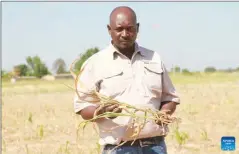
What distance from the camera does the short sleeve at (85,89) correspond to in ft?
9.43

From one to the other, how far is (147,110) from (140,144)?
0.76ft

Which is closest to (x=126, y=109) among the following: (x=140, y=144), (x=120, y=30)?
(x=140, y=144)

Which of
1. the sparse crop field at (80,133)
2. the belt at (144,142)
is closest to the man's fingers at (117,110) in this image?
the belt at (144,142)

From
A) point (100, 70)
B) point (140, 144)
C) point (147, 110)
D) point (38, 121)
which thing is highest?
point (100, 70)

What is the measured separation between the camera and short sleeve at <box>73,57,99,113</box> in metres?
2.87

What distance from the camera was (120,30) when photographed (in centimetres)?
286

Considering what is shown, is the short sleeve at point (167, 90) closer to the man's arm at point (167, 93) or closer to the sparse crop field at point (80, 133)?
the man's arm at point (167, 93)

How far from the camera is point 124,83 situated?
9.48 feet

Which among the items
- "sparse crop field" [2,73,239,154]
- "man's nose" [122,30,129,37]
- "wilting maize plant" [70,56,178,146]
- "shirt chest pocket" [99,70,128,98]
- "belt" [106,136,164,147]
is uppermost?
"man's nose" [122,30,129,37]

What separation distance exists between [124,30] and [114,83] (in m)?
0.30

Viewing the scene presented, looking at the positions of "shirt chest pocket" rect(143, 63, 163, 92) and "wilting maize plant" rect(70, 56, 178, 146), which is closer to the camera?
"wilting maize plant" rect(70, 56, 178, 146)

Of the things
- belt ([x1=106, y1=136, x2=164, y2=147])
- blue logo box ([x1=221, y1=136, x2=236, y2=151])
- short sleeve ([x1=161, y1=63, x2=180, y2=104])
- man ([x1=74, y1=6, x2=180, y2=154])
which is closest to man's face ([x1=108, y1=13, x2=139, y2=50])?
man ([x1=74, y1=6, x2=180, y2=154])

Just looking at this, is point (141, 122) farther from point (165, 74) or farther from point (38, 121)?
point (38, 121)

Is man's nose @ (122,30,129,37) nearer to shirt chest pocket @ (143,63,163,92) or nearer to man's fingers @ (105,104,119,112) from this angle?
shirt chest pocket @ (143,63,163,92)
